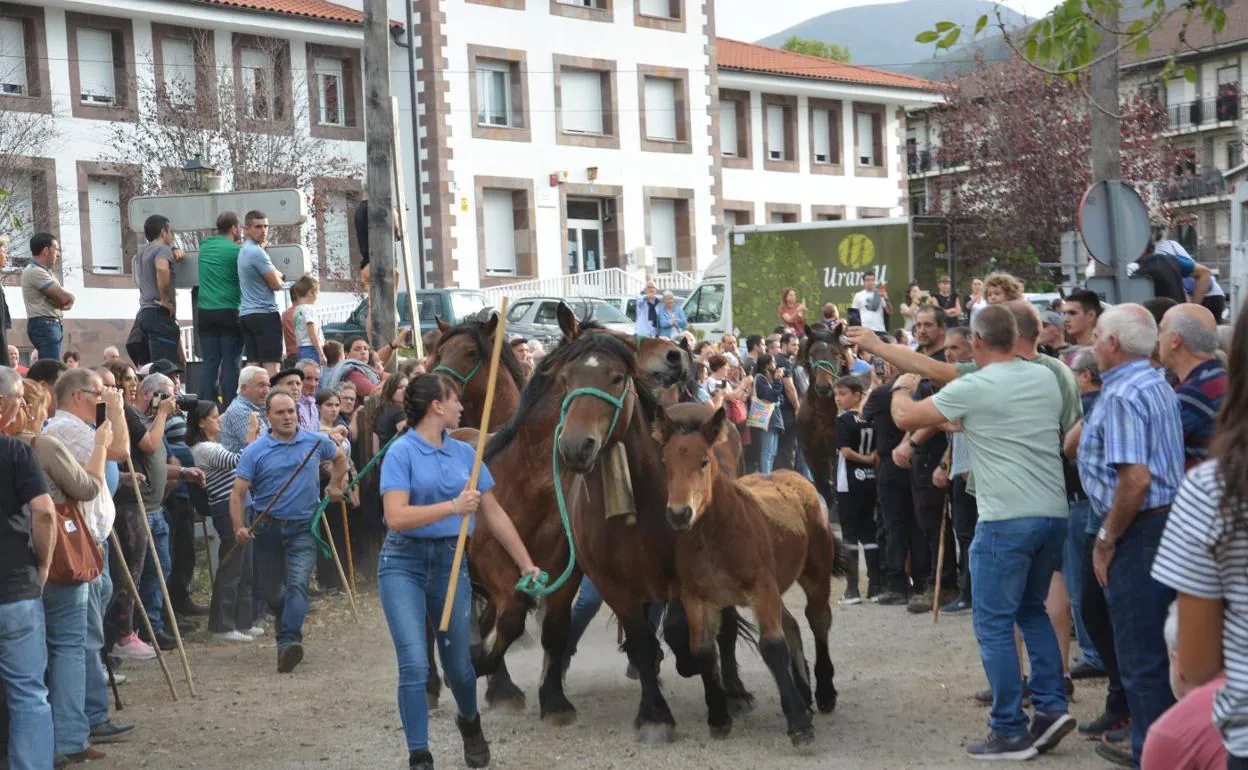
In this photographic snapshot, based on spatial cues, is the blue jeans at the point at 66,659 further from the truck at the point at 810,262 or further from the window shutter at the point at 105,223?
the window shutter at the point at 105,223

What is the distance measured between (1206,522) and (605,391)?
17.0 feet

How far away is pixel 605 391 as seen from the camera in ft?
28.3

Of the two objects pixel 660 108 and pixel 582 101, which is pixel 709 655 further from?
pixel 660 108

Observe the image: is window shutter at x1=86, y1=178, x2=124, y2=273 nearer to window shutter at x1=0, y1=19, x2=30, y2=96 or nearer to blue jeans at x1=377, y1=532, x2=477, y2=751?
window shutter at x1=0, y1=19, x2=30, y2=96

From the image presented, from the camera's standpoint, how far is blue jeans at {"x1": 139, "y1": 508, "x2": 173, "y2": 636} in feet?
40.5

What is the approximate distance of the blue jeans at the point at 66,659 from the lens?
841 cm

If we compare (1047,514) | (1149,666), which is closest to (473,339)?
(1047,514)

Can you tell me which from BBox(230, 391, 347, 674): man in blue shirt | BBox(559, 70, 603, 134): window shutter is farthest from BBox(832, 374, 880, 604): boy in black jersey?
BBox(559, 70, 603, 134): window shutter

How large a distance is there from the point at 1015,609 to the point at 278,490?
6.36m

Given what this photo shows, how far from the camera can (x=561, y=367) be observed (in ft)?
30.1

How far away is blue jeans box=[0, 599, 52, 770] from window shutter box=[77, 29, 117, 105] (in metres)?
33.1

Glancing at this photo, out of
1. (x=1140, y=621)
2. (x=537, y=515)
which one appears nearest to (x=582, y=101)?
(x=537, y=515)

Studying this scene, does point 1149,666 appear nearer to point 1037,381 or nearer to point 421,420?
point 1037,381

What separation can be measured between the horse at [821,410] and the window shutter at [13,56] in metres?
26.6
